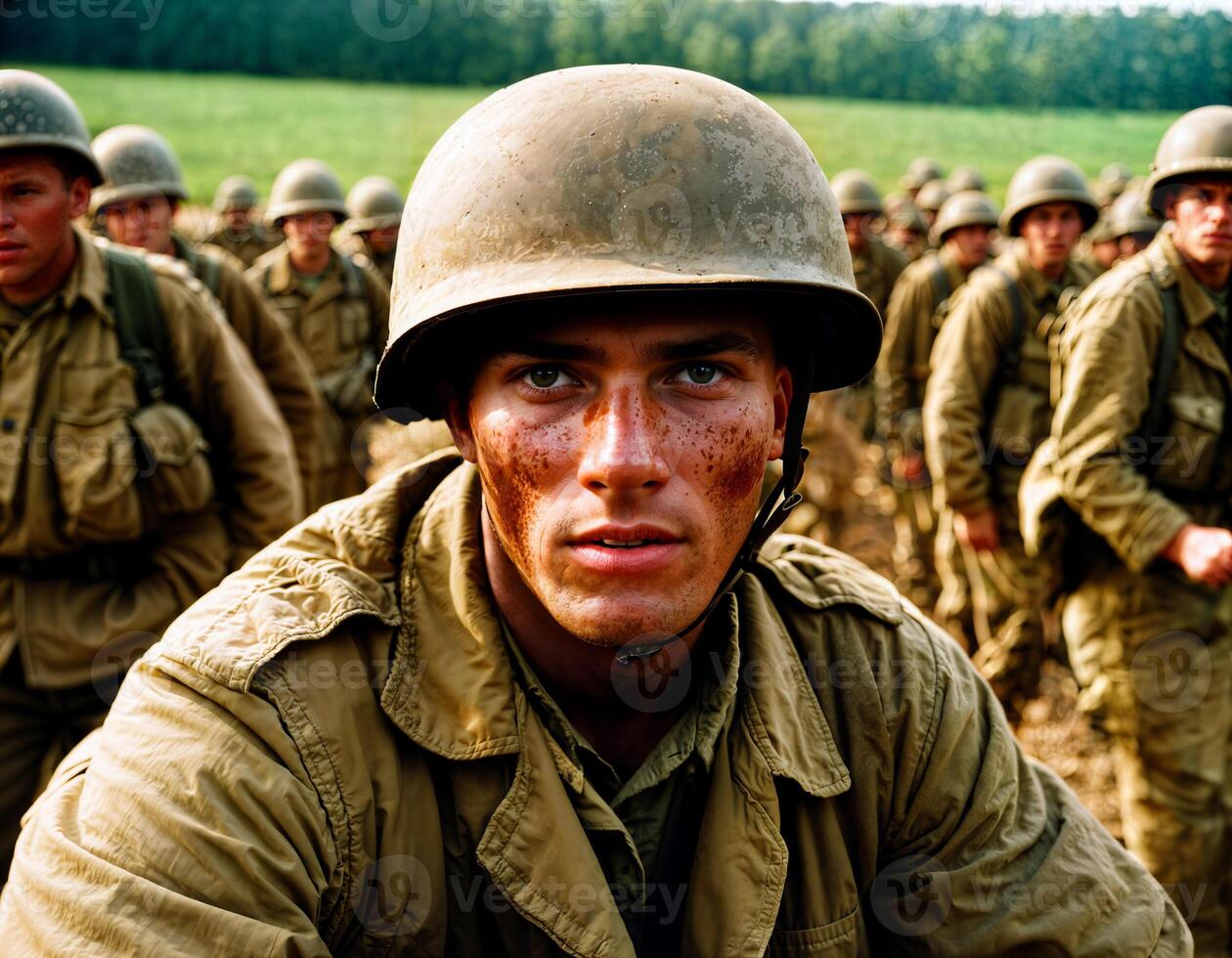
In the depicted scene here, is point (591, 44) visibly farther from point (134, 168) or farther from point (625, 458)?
point (625, 458)

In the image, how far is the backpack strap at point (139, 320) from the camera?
4.11 meters

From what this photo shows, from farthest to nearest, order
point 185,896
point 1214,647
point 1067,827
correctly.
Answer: point 1214,647, point 1067,827, point 185,896

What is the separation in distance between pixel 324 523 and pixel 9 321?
2155mm

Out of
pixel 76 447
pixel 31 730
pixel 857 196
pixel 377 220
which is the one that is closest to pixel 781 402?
pixel 76 447

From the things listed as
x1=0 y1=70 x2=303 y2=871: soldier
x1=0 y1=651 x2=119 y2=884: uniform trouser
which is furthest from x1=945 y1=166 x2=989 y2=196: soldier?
x1=0 y1=651 x2=119 y2=884: uniform trouser

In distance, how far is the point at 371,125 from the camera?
1854 inches

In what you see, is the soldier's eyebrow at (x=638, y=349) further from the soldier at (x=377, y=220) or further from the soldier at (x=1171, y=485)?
the soldier at (x=377, y=220)

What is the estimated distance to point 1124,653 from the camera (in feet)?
15.8

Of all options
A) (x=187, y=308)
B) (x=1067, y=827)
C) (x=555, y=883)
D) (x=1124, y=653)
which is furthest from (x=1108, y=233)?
(x=555, y=883)

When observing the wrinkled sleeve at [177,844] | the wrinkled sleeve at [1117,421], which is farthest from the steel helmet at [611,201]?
the wrinkled sleeve at [1117,421]

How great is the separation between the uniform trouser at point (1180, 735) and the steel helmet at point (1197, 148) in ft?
4.83

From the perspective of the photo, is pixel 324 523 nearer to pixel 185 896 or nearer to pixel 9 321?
pixel 185 896

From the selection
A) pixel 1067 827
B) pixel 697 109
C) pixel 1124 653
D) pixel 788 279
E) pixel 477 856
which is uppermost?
pixel 697 109

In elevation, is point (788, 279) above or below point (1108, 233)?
above
